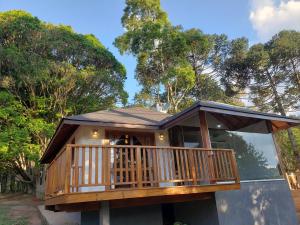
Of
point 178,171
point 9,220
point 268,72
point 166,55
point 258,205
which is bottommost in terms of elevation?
point 9,220

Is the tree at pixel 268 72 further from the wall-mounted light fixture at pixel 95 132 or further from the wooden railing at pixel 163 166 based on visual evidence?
the wall-mounted light fixture at pixel 95 132

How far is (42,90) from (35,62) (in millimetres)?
1904

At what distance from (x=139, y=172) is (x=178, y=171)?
1.04 meters

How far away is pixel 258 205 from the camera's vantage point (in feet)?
24.0

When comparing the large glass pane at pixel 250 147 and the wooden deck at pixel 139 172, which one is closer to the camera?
the wooden deck at pixel 139 172

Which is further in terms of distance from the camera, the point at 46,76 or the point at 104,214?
the point at 46,76

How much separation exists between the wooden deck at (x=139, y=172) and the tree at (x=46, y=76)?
10.2 m

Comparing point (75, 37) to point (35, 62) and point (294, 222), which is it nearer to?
point (35, 62)

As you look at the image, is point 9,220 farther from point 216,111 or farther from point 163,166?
point 216,111

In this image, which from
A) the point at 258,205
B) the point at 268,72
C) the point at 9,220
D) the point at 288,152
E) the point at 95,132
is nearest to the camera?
the point at 258,205

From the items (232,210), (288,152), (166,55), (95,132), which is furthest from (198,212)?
(288,152)

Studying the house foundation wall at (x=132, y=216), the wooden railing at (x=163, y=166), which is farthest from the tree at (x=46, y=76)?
the wooden railing at (x=163, y=166)

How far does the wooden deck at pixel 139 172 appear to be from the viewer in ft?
16.1

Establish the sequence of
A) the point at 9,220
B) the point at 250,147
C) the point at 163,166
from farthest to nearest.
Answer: the point at 9,220 → the point at 250,147 → the point at 163,166
